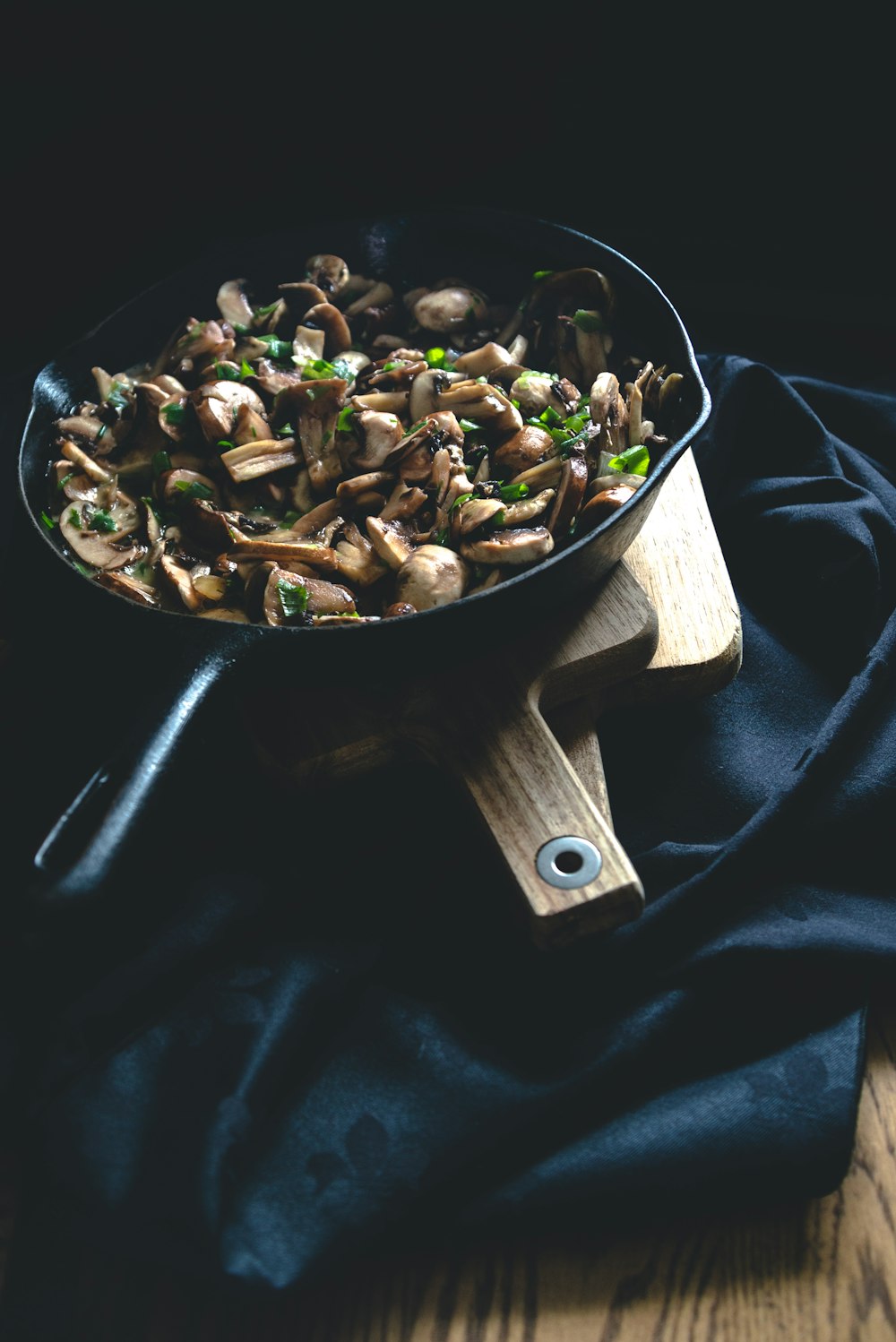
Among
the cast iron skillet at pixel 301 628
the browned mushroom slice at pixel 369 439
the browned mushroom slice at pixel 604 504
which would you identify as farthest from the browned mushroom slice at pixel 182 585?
the browned mushroom slice at pixel 604 504

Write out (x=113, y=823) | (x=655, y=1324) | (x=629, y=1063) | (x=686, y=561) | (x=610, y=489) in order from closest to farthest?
(x=113, y=823)
(x=655, y=1324)
(x=629, y=1063)
(x=610, y=489)
(x=686, y=561)

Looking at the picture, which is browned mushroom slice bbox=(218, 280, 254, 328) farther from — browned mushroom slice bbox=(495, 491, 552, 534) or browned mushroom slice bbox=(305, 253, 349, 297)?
browned mushroom slice bbox=(495, 491, 552, 534)

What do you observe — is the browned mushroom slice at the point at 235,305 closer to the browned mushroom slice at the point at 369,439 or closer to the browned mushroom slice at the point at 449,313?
the browned mushroom slice at the point at 449,313

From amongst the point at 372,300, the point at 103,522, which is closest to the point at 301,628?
the point at 103,522

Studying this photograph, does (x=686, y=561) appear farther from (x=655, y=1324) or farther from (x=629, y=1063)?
(x=655, y=1324)

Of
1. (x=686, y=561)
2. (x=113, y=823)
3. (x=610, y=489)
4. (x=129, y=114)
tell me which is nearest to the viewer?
(x=113, y=823)

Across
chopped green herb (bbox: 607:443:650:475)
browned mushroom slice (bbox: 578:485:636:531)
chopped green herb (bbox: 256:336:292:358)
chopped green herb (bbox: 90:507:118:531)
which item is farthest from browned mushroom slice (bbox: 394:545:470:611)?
chopped green herb (bbox: 256:336:292:358)

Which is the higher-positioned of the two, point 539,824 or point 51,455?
point 51,455

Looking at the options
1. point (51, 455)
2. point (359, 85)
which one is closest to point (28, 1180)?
point (51, 455)

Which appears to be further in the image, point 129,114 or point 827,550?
point 129,114
